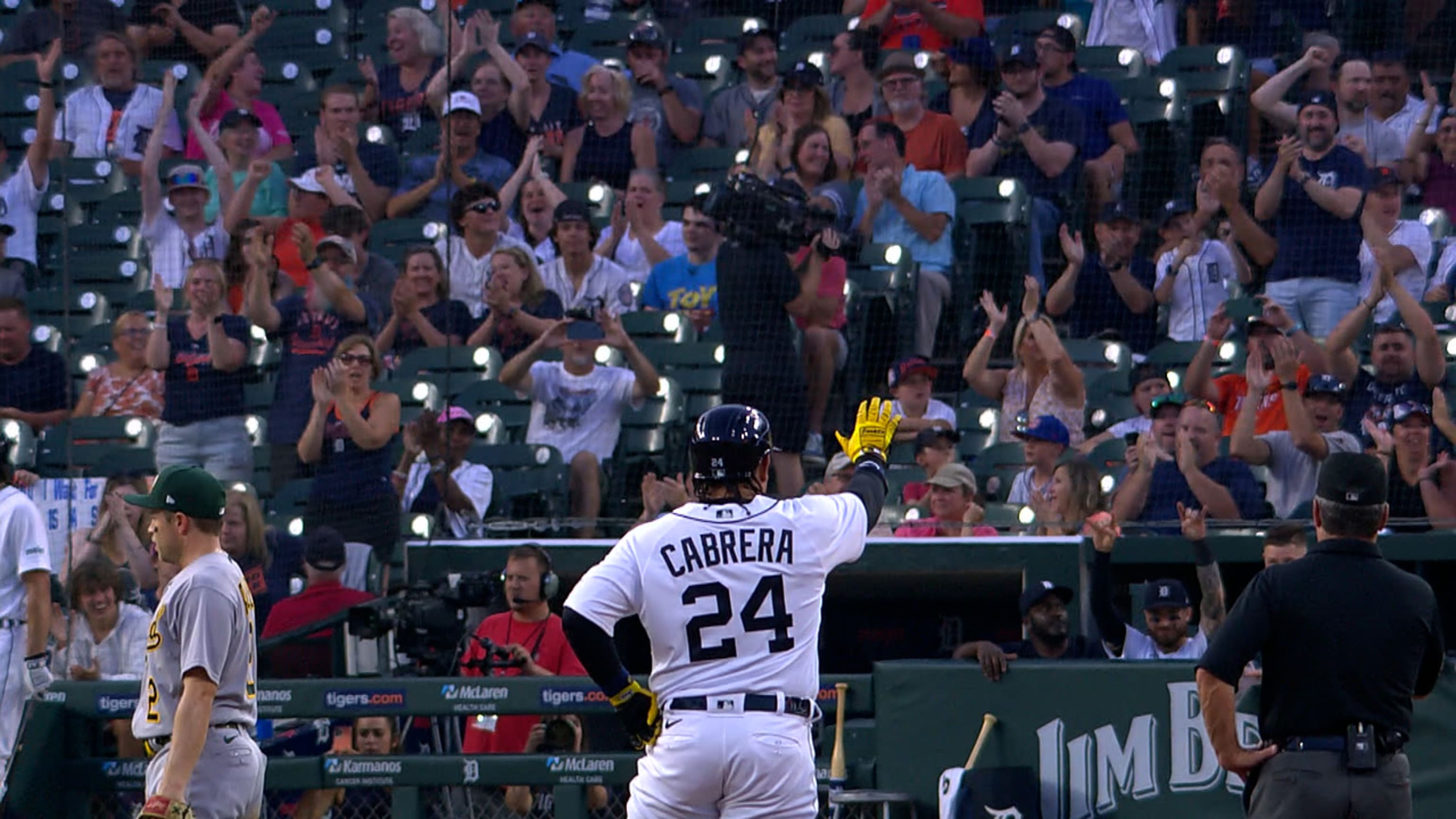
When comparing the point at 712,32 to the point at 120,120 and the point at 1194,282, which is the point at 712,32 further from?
the point at 1194,282

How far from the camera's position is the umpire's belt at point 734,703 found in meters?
4.69

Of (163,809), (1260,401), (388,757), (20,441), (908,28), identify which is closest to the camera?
(163,809)

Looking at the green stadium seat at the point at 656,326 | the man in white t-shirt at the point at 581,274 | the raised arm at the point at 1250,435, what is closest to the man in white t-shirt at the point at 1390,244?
the raised arm at the point at 1250,435

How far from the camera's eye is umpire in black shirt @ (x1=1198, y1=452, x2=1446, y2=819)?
14.8 feet

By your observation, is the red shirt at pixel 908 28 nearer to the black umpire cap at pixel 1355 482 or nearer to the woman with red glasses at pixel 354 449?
the woman with red glasses at pixel 354 449

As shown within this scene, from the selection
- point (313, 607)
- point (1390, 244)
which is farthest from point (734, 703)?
point (1390, 244)

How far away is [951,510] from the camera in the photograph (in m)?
8.59

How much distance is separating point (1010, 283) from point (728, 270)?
1746 millimetres

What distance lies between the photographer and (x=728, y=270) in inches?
367

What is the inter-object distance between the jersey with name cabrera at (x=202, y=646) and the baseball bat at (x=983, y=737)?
8.61 feet

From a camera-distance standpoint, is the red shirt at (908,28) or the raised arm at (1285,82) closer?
the raised arm at (1285,82)

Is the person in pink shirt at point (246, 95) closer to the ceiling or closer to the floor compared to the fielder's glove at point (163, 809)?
closer to the ceiling

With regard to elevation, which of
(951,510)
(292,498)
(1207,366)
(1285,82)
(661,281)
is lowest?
(951,510)

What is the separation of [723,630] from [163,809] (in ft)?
4.44
